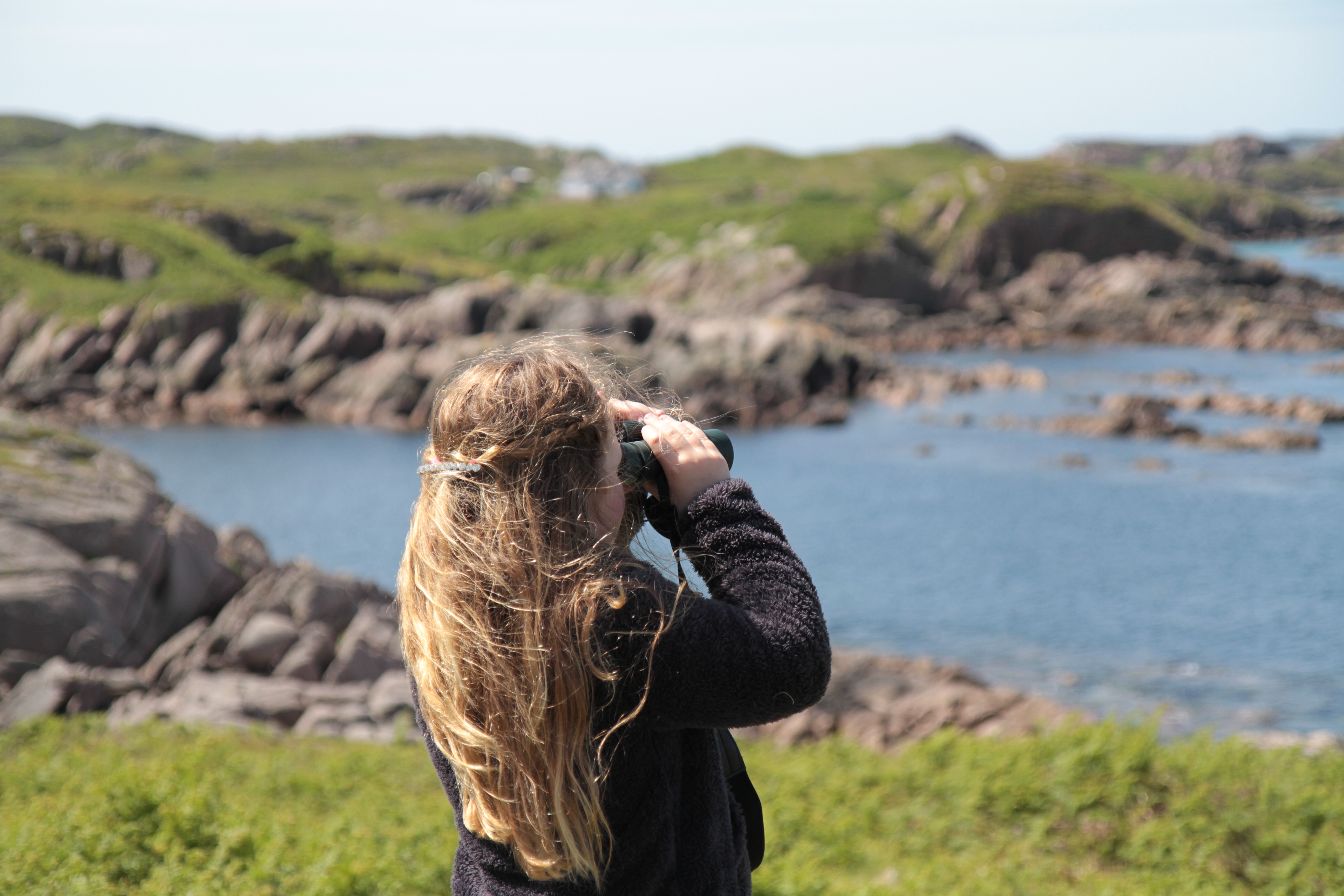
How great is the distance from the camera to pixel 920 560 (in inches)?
1141

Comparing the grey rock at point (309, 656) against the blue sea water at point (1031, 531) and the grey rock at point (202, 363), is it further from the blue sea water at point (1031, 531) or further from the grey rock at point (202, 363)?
the grey rock at point (202, 363)

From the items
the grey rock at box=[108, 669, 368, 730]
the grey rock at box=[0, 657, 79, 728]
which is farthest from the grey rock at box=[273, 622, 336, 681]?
the grey rock at box=[0, 657, 79, 728]

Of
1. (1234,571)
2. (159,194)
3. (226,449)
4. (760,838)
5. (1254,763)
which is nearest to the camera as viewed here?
(760,838)

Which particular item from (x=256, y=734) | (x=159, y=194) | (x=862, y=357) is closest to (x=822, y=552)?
(x=256, y=734)

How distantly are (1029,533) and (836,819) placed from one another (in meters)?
24.1

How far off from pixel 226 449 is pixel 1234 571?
1533 inches

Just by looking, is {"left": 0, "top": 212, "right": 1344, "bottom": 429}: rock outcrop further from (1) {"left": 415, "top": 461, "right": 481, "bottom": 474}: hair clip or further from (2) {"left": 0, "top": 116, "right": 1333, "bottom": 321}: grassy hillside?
(1) {"left": 415, "top": 461, "right": 481, "bottom": 474}: hair clip

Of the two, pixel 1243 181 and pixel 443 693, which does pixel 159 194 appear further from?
pixel 1243 181

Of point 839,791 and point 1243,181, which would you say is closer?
point 839,791

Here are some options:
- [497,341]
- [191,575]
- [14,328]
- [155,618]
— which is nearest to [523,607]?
[155,618]

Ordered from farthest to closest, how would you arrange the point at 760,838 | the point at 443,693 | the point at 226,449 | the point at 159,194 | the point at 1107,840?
the point at 159,194, the point at 226,449, the point at 1107,840, the point at 760,838, the point at 443,693

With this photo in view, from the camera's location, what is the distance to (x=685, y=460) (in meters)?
2.71

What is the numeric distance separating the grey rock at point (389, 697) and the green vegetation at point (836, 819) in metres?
3.04

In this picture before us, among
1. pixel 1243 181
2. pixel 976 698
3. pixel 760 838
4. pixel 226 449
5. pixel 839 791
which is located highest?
pixel 1243 181
